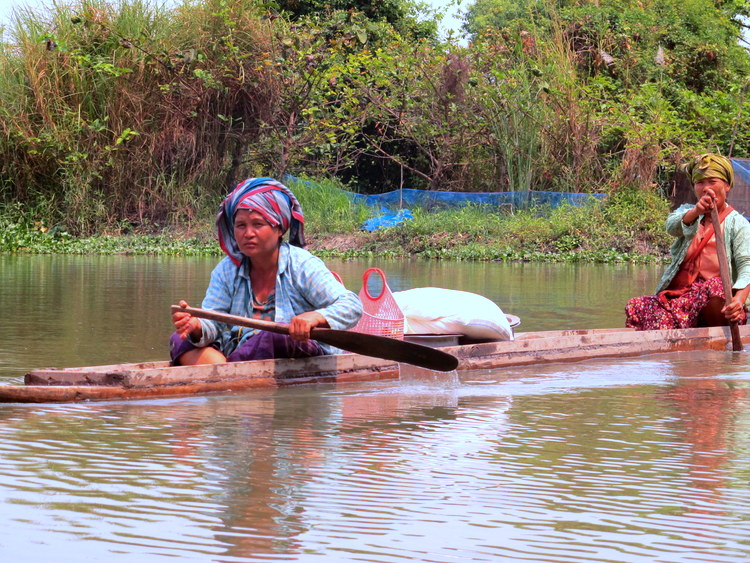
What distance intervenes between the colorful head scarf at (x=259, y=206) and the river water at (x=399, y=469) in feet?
2.30

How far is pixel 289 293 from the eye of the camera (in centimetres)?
488

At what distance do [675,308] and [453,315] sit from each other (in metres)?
1.80

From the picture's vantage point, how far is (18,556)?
2.48 meters

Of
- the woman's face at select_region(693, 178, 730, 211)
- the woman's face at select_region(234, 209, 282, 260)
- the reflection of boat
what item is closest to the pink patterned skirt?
the reflection of boat

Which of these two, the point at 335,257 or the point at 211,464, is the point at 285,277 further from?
the point at 335,257

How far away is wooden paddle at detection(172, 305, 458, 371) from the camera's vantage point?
452cm

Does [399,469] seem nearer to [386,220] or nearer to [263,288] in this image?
[263,288]

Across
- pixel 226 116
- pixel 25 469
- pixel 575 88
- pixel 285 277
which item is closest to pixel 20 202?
pixel 226 116

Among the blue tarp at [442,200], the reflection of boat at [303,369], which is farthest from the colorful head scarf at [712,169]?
the blue tarp at [442,200]

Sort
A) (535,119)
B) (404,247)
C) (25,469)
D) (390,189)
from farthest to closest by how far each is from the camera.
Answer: (390,189) → (535,119) → (404,247) → (25,469)

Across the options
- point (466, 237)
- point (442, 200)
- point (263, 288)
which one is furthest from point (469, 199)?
point (263, 288)

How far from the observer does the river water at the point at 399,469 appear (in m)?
2.62

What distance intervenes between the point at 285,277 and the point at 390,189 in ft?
50.9

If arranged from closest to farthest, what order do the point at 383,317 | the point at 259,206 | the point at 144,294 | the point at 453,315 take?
1. the point at 259,206
2. the point at 383,317
3. the point at 453,315
4. the point at 144,294
